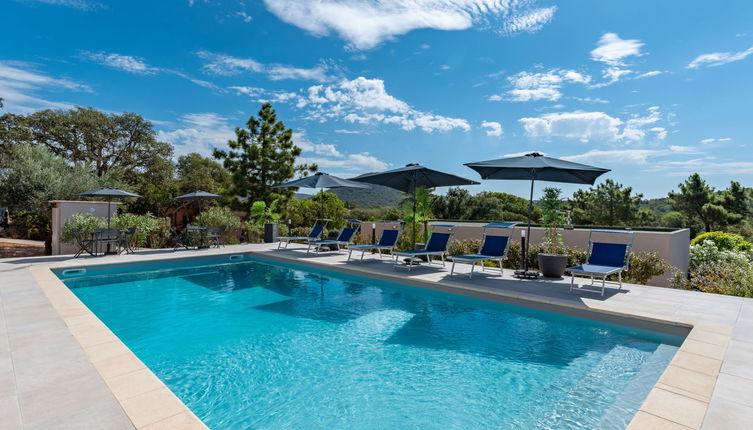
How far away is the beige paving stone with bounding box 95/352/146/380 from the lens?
2.90 meters

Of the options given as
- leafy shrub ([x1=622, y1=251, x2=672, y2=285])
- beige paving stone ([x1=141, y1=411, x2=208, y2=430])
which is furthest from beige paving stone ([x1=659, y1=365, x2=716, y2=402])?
leafy shrub ([x1=622, y1=251, x2=672, y2=285])

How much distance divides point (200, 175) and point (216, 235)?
19707 mm

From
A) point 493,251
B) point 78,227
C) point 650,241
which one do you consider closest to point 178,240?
point 78,227

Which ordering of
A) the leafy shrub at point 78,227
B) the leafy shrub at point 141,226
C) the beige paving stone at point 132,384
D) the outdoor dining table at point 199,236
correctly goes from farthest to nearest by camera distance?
the outdoor dining table at point 199,236, the leafy shrub at point 141,226, the leafy shrub at point 78,227, the beige paving stone at point 132,384

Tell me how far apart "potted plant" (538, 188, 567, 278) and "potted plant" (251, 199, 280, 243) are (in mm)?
9920

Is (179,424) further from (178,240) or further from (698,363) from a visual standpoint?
(178,240)

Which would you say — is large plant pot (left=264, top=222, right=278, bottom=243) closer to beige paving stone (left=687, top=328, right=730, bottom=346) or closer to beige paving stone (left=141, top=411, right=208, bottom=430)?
beige paving stone (left=141, top=411, right=208, bottom=430)

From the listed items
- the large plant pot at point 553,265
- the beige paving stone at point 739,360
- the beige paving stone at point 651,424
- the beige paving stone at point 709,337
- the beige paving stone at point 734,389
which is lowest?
the beige paving stone at point 651,424

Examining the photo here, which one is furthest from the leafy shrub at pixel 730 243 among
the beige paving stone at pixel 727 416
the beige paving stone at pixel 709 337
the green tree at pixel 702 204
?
the green tree at pixel 702 204

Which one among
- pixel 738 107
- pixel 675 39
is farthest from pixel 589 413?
pixel 738 107

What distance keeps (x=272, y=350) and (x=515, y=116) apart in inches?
675

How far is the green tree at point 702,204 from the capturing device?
88.0 ft

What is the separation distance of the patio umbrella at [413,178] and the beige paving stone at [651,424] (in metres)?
6.65

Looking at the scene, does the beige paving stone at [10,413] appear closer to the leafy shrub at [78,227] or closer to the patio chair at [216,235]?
the leafy shrub at [78,227]
